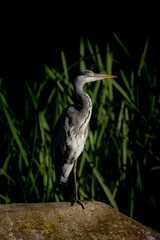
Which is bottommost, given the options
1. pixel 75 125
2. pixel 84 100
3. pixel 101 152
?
pixel 101 152

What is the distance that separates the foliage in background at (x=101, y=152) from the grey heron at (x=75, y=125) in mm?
207

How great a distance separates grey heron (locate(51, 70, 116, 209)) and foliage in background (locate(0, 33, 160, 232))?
207 millimetres

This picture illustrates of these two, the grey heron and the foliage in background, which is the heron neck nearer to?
the grey heron

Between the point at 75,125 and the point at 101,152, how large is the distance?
407 mm

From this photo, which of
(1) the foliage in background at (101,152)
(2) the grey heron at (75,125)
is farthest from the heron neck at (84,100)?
(1) the foliage in background at (101,152)

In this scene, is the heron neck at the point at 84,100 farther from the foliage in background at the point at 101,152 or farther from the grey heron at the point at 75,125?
the foliage in background at the point at 101,152

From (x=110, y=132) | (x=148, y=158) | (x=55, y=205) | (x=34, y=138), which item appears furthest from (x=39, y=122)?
(x=55, y=205)

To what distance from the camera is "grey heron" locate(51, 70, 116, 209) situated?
8.52 ft

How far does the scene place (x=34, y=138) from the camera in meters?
2.81

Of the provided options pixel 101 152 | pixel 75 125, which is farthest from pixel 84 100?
pixel 101 152

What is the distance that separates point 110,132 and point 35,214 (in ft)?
3.22

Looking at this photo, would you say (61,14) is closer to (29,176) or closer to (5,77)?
(5,77)

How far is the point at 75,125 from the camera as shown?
262 cm

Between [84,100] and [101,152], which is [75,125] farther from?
[101,152]
